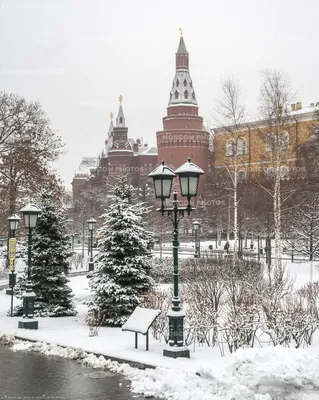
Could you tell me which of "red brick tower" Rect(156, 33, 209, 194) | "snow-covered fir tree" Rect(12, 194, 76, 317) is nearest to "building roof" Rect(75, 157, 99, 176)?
"red brick tower" Rect(156, 33, 209, 194)

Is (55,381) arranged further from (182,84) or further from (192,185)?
(182,84)

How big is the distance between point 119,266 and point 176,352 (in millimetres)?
4308

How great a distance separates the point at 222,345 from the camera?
35.4ft

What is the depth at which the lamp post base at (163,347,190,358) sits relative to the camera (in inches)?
380

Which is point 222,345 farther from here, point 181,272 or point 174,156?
point 174,156

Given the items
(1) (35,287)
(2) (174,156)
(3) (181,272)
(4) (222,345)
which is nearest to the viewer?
(4) (222,345)

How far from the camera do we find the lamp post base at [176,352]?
9656mm

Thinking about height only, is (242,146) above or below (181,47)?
below

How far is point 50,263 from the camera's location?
15133mm

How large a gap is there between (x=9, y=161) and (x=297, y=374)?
2317 centimetres

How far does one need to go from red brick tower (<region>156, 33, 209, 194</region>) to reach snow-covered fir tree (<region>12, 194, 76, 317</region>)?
59417 millimetres

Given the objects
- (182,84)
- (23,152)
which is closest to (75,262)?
(23,152)

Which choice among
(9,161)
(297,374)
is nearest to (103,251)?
(297,374)

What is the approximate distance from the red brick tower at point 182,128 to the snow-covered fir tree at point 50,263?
195 feet
